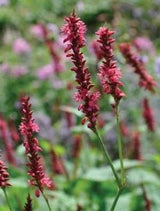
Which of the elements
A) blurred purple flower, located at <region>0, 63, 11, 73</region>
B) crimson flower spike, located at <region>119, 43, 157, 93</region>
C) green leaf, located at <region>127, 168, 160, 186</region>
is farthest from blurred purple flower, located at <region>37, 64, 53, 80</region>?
crimson flower spike, located at <region>119, 43, 157, 93</region>

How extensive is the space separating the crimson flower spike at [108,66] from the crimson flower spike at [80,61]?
5cm

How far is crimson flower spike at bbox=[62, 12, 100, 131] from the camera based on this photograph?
1695 millimetres

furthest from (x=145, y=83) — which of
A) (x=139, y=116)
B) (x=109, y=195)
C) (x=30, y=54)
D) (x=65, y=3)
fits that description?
(x=65, y=3)

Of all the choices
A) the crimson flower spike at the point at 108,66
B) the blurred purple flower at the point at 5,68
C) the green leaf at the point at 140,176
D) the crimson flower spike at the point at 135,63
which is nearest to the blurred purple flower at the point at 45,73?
the blurred purple flower at the point at 5,68

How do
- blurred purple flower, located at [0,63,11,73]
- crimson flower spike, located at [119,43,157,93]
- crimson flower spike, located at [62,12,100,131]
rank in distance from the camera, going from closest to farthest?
crimson flower spike, located at [62,12,100,131], crimson flower spike, located at [119,43,157,93], blurred purple flower, located at [0,63,11,73]

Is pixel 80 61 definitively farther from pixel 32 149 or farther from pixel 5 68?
pixel 5 68

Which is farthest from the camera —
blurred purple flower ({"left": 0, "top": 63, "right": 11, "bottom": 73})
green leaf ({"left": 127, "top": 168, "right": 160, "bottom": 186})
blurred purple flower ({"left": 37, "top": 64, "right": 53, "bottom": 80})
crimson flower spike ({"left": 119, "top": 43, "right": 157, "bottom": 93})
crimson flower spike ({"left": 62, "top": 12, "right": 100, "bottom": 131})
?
blurred purple flower ({"left": 0, "top": 63, "right": 11, "bottom": 73})

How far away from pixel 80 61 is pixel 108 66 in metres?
0.10

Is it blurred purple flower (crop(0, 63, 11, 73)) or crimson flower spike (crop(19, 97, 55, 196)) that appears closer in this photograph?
crimson flower spike (crop(19, 97, 55, 196))

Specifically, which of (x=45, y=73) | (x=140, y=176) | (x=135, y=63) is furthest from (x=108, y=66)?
(x=45, y=73)

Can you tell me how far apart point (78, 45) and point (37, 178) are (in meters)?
0.40

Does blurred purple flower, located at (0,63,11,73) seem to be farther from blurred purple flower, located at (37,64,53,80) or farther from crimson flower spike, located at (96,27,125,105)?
crimson flower spike, located at (96,27,125,105)

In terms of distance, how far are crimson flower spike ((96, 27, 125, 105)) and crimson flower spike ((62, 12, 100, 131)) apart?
5 centimetres

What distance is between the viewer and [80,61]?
5.61 feet
